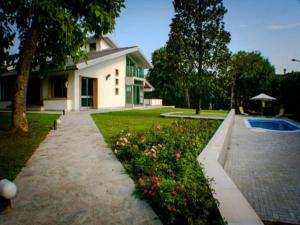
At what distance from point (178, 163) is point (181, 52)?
47.3ft

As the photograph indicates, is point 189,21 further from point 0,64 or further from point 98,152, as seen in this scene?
point 98,152

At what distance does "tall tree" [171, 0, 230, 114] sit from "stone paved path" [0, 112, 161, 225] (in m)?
13.4

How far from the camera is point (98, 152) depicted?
623cm

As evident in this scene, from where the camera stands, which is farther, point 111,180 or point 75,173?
point 75,173

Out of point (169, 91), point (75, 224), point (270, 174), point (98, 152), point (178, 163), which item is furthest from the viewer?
point (169, 91)

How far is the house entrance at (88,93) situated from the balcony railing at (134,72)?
5.31 m

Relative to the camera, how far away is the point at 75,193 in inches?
148

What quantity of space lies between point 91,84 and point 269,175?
18449mm

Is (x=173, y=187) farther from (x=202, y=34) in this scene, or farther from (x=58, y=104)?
(x=58, y=104)

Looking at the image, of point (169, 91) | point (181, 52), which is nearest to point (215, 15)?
point (181, 52)

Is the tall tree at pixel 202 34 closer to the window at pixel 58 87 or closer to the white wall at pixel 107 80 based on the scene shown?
the white wall at pixel 107 80

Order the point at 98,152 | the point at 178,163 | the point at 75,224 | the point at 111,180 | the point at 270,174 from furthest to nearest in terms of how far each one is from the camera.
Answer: the point at 98,152 < the point at 270,174 < the point at 178,163 < the point at 111,180 < the point at 75,224

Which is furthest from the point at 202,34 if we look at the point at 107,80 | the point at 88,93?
the point at 88,93

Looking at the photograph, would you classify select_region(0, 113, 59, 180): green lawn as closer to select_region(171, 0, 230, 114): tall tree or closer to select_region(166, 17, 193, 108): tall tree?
select_region(166, 17, 193, 108): tall tree
